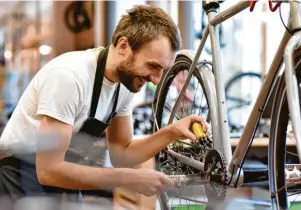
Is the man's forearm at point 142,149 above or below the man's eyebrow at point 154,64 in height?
below

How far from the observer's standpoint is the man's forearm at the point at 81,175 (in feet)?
4.32

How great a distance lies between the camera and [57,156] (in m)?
1.33

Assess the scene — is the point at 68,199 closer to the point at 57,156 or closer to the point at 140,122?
the point at 57,156

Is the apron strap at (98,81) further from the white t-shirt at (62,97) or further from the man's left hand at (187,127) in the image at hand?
the man's left hand at (187,127)

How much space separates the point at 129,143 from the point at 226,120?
1.27 feet

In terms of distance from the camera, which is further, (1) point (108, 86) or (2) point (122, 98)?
(2) point (122, 98)

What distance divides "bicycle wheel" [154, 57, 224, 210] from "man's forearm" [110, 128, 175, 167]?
3.9 inches

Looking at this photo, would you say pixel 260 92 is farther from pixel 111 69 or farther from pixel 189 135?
pixel 111 69

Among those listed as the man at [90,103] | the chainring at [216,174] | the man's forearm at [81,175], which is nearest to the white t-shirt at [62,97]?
the man at [90,103]

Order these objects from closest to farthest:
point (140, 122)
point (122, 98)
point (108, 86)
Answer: point (108, 86) → point (122, 98) → point (140, 122)

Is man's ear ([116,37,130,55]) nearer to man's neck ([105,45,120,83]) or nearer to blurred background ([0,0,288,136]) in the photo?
man's neck ([105,45,120,83])

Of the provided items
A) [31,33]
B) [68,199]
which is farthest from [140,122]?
[68,199]

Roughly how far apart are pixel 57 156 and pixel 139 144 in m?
0.40

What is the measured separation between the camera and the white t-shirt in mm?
1320
